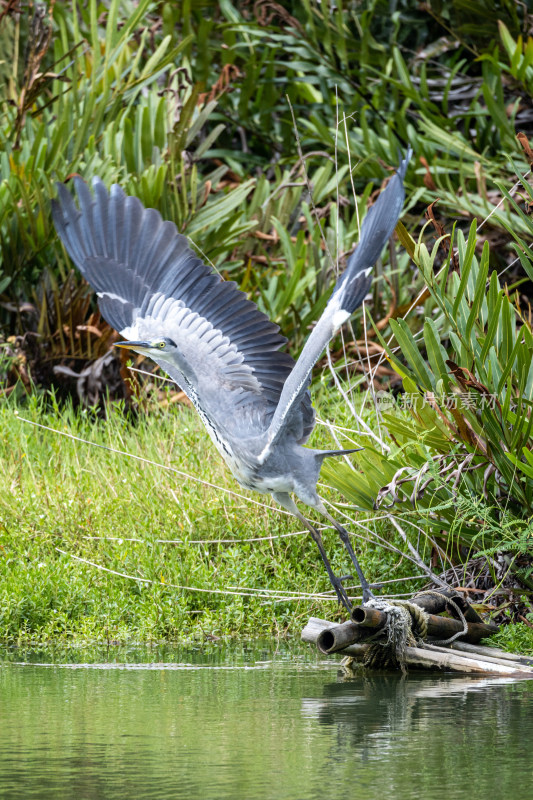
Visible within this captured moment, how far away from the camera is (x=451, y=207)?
924 cm

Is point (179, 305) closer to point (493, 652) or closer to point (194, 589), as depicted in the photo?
point (194, 589)

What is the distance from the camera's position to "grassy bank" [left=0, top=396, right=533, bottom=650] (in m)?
5.76

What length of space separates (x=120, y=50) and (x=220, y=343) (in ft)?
16.5

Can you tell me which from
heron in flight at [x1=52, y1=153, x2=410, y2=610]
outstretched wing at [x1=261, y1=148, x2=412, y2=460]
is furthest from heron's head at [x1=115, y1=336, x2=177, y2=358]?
outstretched wing at [x1=261, y1=148, x2=412, y2=460]

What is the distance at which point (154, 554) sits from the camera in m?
6.18

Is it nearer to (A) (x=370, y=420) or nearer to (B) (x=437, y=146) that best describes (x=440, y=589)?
(A) (x=370, y=420)

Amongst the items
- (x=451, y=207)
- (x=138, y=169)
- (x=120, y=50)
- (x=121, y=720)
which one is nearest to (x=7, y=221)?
(x=138, y=169)

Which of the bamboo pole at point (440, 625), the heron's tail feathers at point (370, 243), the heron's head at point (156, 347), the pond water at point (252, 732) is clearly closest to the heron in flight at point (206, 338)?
the heron's head at point (156, 347)

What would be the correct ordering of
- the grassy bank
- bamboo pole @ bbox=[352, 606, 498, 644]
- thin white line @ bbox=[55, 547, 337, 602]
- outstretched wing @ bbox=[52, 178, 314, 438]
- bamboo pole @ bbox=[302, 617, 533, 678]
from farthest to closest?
1. the grassy bank
2. thin white line @ bbox=[55, 547, 337, 602]
3. outstretched wing @ bbox=[52, 178, 314, 438]
4. bamboo pole @ bbox=[302, 617, 533, 678]
5. bamboo pole @ bbox=[352, 606, 498, 644]

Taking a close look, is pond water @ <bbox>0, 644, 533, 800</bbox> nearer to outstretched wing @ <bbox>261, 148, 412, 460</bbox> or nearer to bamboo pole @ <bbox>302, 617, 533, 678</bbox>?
bamboo pole @ <bbox>302, 617, 533, 678</bbox>

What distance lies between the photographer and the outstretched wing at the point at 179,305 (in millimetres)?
5234

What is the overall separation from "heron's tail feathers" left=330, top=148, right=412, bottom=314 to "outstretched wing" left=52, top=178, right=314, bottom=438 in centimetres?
82

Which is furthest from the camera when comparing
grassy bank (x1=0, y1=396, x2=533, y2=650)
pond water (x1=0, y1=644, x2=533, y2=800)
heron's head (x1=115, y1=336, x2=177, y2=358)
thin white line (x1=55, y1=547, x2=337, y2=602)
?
grassy bank (x1=0, y1=396, x2=533, y2=650)

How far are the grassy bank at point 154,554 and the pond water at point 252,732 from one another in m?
0.69
